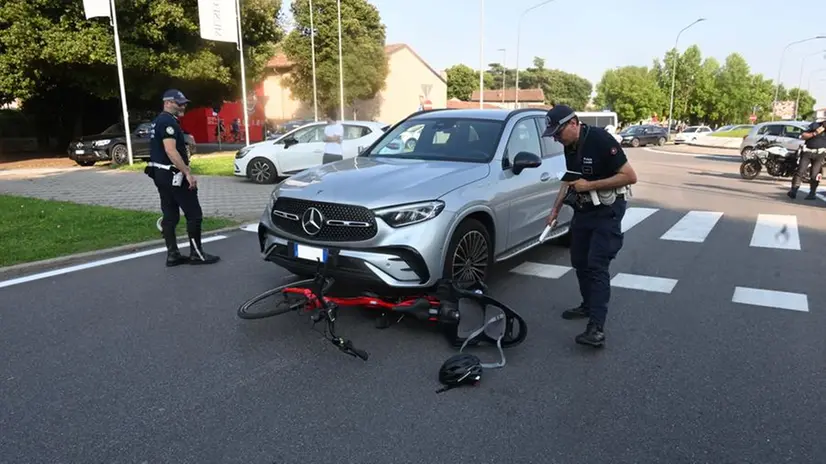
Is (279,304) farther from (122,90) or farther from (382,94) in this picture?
(382,94)

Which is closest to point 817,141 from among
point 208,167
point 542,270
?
point 542,270

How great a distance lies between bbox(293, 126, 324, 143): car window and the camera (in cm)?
1473

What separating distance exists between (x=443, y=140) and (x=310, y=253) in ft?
6.46

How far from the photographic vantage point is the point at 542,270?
6.49 m

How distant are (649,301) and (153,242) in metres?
6.03

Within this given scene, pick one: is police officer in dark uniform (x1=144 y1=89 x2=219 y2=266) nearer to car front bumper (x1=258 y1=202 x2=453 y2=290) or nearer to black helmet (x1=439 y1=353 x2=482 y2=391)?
car front bumper (x1=258 y1=202 x2=453 y2=290)

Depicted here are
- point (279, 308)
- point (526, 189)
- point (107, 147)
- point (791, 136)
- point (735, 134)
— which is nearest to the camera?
point (279, 308)

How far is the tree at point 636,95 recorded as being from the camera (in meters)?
Answer: 73.2

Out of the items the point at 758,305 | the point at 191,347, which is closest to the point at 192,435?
the point at 191,347

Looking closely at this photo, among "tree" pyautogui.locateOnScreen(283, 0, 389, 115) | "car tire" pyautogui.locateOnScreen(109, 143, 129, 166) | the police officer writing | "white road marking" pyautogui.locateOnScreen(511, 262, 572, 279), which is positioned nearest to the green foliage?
"tree" pyautogui.locateOnScreen(283, 0, 389, 115)

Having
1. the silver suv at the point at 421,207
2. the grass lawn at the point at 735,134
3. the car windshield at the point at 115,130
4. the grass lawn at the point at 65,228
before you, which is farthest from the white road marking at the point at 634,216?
the grass lawn at the point at 735,134

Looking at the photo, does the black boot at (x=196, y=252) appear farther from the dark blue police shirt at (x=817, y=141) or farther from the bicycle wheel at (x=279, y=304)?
the dark blue police shirt at (x=817, y=141)

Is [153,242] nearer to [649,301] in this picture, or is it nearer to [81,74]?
[649,301]

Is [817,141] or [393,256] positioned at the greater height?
[817,141]
